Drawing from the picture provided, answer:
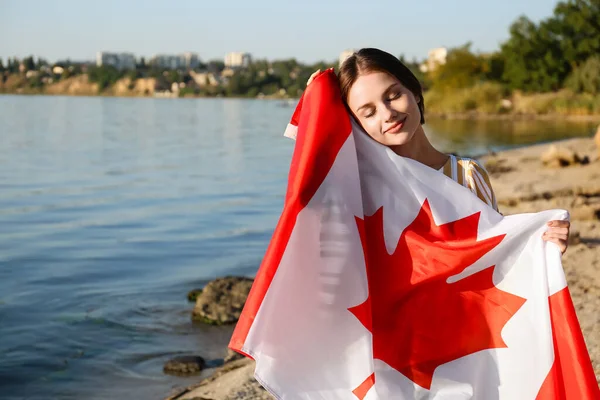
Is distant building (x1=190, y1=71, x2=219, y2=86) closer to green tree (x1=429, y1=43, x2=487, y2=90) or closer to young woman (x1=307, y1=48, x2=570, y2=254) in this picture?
green tree (x1=429, y1=43, x2=487, y2=90)

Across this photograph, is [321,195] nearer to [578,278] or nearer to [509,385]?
[509,385]

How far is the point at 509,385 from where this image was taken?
9.38ft

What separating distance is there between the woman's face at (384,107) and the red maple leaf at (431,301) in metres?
0.30

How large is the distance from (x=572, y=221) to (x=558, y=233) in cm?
788

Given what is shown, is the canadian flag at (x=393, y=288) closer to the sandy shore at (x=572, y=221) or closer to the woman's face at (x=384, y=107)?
the woman's face at (x=384, y=107)

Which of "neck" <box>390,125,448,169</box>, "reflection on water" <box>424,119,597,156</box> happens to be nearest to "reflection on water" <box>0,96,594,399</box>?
"reflection on water" <box>424,119,597,156</box>

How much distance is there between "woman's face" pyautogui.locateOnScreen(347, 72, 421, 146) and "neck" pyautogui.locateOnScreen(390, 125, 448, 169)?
79 millimetres

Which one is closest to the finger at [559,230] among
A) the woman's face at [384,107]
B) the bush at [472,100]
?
the woman's face at [384,107]

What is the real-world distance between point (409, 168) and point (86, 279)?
26.9 ft

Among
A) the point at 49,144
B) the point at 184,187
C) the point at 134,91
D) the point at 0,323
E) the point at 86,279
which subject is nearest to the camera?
the point at 0,323

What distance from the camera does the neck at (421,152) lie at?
3053 mm

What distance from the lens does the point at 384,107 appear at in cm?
292

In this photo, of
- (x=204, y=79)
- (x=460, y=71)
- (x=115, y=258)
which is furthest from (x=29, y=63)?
(x=115, y=258)

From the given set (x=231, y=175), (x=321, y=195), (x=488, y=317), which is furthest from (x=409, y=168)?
(x=231, y=175)
